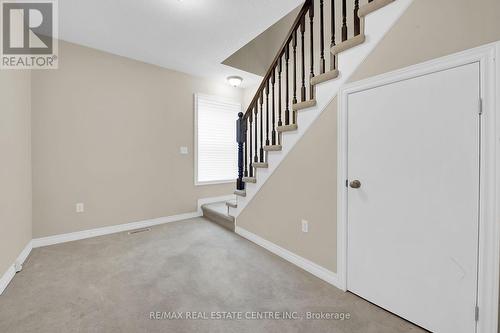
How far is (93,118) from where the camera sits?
311 centimetres

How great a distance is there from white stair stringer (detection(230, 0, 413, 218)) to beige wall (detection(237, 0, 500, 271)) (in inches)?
2.0

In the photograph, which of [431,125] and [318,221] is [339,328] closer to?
[318,221]

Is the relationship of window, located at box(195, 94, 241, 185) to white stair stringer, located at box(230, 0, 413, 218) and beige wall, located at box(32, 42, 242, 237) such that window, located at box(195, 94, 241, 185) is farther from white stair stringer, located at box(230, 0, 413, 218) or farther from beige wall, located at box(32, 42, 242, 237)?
white stair stringer, located at box(230, 0, 413, 218)

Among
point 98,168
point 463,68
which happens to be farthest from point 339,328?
point 98,168

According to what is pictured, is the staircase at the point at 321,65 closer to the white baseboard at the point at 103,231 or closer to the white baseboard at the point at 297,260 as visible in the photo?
the white baseboard at the point at 297,260

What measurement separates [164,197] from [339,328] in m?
3.11

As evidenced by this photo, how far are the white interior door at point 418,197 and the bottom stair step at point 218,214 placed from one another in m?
1.92

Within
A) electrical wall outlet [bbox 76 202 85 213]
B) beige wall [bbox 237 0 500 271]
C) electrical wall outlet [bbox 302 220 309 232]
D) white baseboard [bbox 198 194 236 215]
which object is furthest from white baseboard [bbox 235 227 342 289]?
electrical wall outlet [bbox 76 202 85 213]

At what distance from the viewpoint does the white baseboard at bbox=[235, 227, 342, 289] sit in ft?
6.54

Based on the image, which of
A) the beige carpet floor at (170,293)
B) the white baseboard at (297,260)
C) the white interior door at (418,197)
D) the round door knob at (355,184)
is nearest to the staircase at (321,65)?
the white interior door at (418,197)

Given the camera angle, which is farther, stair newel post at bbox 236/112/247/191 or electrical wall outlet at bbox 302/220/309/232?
stair newel post at bbox 236/112/247/191
